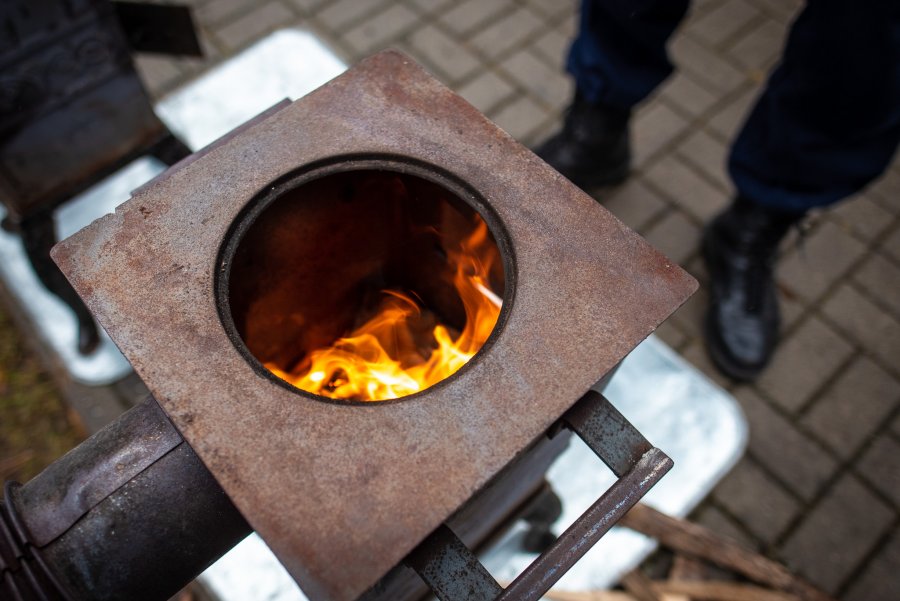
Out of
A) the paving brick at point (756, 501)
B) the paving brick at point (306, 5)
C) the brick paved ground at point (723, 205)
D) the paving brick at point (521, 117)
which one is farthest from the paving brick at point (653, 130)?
the paving brick at point (306, 5)

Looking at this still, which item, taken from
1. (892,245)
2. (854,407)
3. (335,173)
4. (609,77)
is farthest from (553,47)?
(335,173)

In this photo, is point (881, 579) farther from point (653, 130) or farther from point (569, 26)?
point (569, 26)

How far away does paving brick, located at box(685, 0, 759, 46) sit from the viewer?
3.38m

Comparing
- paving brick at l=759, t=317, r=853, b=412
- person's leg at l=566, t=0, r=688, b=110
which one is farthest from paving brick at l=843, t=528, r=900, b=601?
person's leg at l=566, t=0, r=688, b=110

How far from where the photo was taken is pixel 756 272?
2576 mm

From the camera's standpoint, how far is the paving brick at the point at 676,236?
278 centimetres

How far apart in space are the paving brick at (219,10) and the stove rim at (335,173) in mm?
2427

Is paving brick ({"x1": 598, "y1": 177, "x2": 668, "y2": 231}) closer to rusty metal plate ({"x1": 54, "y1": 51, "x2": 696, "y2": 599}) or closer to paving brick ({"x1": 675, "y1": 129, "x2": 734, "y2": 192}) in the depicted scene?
paving brick ({"x1": 675, "y1": 129, "x2": 734, "y2": 192})

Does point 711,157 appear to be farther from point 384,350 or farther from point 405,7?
point 384,350

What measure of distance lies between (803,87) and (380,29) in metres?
2.03

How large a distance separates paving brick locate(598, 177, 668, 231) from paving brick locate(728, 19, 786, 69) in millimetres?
974

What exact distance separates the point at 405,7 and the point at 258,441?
2.89m

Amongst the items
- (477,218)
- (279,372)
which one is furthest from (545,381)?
(279,372)

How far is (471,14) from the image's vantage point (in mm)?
3395
